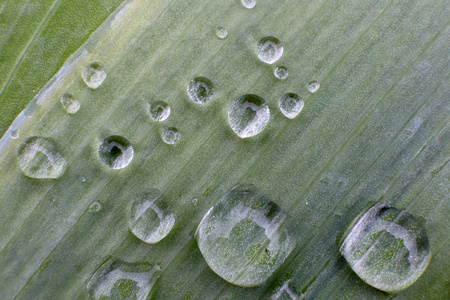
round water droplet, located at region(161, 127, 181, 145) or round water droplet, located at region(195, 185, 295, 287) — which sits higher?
round water droplet, located at region(161, 127, 181, 145)

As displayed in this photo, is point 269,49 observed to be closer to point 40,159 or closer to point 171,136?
point 171,136

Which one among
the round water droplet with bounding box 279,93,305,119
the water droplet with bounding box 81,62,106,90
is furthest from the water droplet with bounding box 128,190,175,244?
the round water droplet with bounding box 279,93,305,119

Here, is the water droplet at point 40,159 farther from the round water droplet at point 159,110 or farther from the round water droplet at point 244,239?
the round water droplet at point 244,239

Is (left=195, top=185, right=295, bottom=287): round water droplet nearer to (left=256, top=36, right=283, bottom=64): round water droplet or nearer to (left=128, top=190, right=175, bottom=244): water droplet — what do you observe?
(left=128, top=190, right=175, bottom=244): water droplet

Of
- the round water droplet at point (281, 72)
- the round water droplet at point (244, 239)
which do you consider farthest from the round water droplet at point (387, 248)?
the round water droplet at point (281, 72)

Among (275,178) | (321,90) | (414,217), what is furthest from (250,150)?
(414,217)

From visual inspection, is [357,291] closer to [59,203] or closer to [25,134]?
[59,203]

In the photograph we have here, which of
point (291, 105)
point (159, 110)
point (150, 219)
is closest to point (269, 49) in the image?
point (291, 105)
